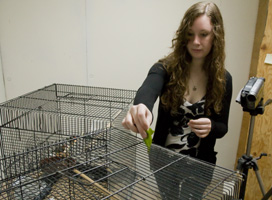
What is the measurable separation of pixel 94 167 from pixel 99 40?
3.90 ft

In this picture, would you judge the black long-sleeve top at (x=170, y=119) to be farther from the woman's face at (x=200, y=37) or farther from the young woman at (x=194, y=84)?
the woman's face at (x=200, y=37)

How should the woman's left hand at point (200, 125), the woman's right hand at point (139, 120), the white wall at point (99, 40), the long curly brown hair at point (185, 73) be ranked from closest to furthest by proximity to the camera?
1. the woman's right hand at point (139, 120)
2. the woman's left hand at point (200, 125)
3. the long curly brown hair at point (185, 73)
4. the white wall at point (99, 40)

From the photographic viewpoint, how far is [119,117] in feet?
4.19

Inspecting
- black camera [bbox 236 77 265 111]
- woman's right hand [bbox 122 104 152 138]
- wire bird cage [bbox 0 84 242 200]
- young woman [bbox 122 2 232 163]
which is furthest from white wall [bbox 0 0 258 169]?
woman's right hand [bbox 122 104 152 138]

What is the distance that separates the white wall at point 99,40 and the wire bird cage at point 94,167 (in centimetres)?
53

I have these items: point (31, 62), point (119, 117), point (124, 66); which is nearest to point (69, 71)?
point (31, 62)

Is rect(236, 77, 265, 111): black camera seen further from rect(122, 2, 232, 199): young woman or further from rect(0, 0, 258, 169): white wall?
rect(0, 0, 258, 169): white wall

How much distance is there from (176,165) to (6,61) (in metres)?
1.61

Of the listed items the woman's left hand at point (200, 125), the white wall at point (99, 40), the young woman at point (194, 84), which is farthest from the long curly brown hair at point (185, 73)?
the white wall at point (99, 40)

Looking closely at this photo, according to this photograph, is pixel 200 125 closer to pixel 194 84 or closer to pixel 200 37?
pixel 194 84

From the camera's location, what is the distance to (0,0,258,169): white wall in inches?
64.2

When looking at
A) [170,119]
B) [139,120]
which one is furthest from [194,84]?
[139,120]

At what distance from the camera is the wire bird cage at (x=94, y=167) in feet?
2.08

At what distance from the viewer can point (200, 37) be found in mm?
886
